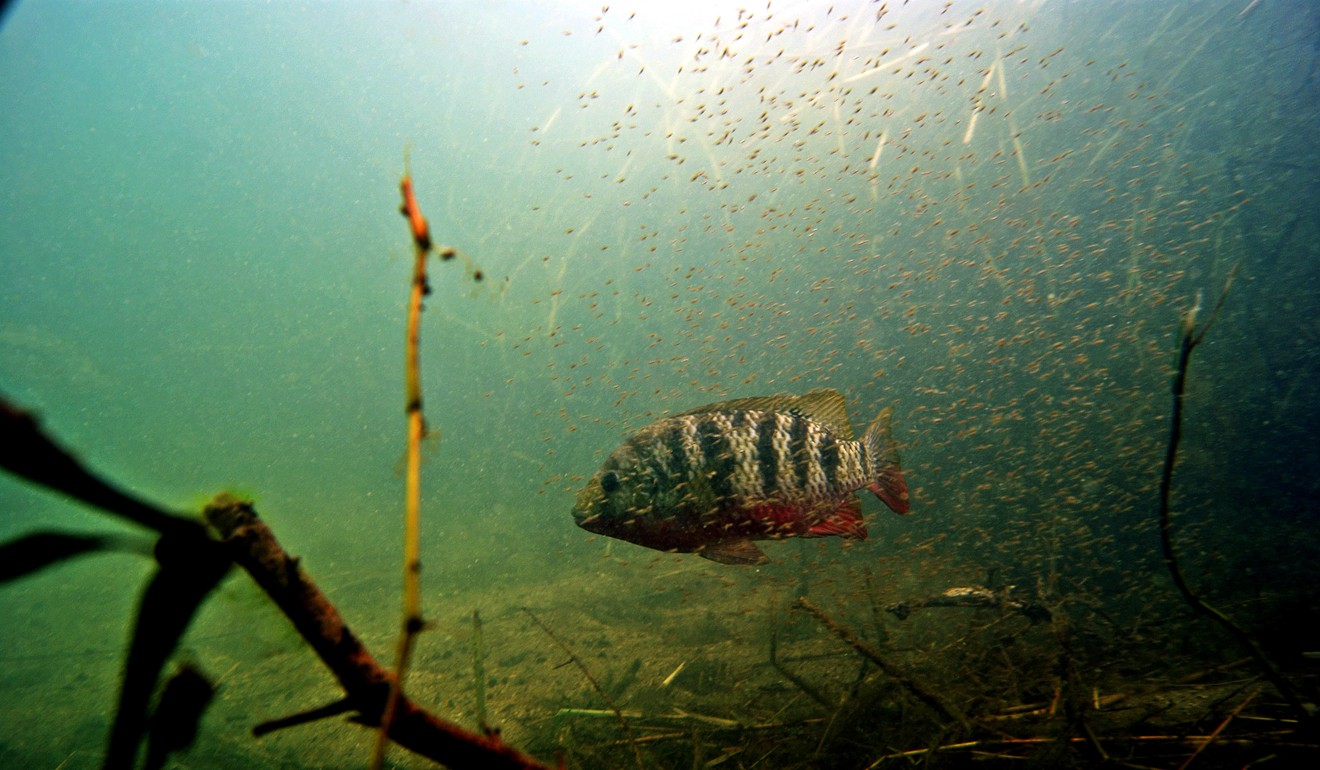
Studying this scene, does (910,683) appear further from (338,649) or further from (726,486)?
(338,649)

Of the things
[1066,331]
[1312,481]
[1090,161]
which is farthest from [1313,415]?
[1090,161]

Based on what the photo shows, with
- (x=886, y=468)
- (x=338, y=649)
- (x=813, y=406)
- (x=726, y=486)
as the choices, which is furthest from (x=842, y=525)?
(x=338, y=649)

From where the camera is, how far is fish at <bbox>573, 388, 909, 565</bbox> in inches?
128

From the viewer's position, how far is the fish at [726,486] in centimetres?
326

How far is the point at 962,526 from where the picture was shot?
30.3 ft

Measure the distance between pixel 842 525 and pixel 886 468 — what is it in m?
0.71

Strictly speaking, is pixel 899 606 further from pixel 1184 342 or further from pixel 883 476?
pixel 1184 342

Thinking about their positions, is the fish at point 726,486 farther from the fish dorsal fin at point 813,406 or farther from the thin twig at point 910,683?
the thin twig at point 910,683

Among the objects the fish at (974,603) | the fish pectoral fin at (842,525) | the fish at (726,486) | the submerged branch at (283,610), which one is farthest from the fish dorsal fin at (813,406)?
the submerged branch at (283,610)

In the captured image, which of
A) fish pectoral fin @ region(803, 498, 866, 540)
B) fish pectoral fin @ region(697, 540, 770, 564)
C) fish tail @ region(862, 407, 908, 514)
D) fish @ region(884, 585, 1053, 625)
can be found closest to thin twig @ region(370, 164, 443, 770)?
fish pectoral fin @ region(697, 540, 770, 564)

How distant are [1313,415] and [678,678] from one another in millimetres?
11246

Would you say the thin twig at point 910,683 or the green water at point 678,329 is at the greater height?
the green water at point 678,329

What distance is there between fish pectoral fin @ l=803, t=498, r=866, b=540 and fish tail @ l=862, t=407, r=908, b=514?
0.98 feet

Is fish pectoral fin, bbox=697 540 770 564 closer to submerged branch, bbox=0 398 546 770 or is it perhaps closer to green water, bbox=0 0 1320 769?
green water, bbox=0 0 1320 769
